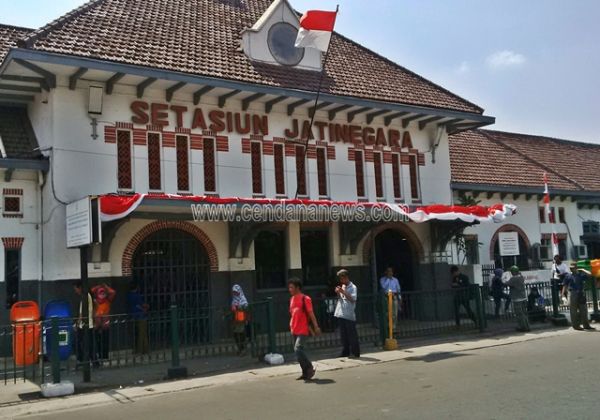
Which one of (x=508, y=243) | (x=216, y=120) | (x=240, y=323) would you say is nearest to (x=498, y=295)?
(x=508, y=243)

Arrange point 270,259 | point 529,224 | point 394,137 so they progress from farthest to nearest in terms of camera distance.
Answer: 1. point 529,224
2. point 394,137
3. point 270,259

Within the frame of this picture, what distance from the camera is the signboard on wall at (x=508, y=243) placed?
76.1 feet

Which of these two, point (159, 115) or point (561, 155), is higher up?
point (561, 155)

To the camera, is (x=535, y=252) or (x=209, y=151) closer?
(x=209, y=151)

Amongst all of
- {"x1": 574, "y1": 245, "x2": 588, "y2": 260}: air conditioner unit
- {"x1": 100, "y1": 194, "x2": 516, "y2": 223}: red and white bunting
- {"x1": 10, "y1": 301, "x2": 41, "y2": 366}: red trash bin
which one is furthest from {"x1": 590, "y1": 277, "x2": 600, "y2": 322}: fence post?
{"x1": 10, "y1": 301, "x2": 41, "y2": 366}: red trash bin

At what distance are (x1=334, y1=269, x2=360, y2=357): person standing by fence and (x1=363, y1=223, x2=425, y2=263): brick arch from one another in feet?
19.2

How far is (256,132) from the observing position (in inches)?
658

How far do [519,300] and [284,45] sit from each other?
9687 millimetres

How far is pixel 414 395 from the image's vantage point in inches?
339

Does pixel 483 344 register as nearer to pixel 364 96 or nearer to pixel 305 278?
pixel 305 278

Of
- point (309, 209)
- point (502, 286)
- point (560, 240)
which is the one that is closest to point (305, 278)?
point (309, 209)

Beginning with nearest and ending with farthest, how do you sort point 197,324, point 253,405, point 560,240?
point 253,405
point 197,324
point 560,240

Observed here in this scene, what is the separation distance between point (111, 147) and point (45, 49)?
256 cm

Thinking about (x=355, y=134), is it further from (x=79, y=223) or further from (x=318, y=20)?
(x=79, y=223)
